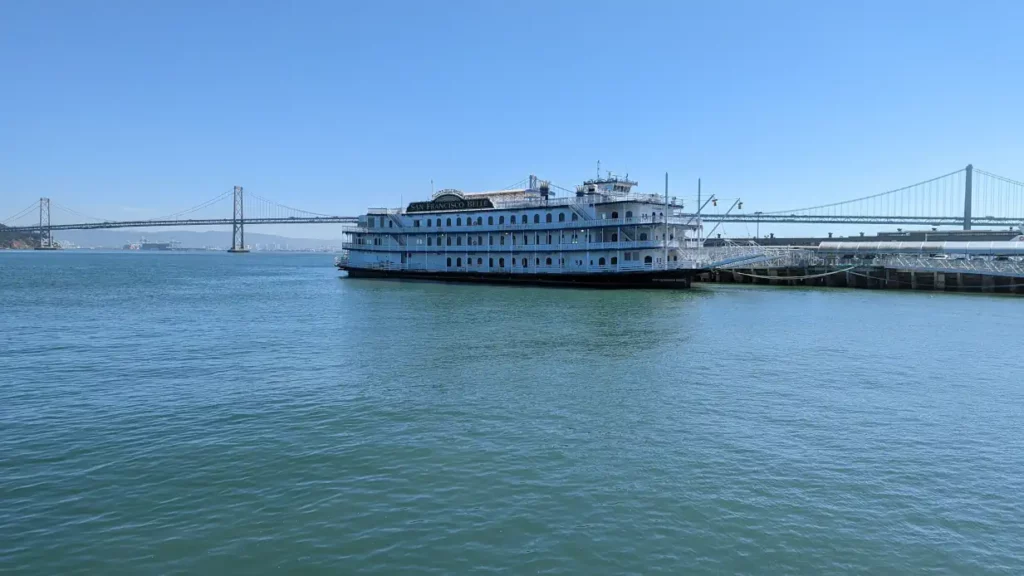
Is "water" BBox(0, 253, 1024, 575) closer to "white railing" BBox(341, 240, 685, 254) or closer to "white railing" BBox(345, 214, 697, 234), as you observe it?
"white railing" BBox(341, 240, 685, 254)

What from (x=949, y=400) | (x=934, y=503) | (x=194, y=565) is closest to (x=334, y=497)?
(x=194, y=565)

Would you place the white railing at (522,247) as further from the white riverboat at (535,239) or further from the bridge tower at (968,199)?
the bridge tower at (968,199)

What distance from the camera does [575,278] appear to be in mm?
62031

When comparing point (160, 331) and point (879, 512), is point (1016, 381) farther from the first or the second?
point (160, 331)

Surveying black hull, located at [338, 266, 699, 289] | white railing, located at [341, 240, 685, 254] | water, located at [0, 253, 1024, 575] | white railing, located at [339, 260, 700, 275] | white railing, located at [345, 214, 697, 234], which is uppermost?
white railing, located at [345, 214, 697, 234]

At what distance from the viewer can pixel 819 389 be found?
20.3m

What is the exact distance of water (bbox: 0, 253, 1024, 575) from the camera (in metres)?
10.1

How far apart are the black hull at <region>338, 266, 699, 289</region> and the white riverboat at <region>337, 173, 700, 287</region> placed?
0.32ft

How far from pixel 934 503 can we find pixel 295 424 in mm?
13638

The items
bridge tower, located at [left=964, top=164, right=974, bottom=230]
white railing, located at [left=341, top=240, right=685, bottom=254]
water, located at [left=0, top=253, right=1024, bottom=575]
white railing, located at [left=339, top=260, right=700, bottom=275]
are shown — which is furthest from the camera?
bridge tower, located at [left=964, top=164, right=974, bottom=230]

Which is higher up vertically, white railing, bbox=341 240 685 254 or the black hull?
white railing, bbox=341 240 685 254

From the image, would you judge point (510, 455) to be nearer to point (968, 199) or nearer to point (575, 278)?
point (575, 278)

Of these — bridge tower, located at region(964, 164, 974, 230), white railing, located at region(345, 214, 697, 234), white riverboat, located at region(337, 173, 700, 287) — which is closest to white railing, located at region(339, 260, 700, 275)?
white riverboat, located at region(337, 173, 700, 287)

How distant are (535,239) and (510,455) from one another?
5259 centimetres
